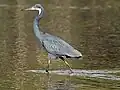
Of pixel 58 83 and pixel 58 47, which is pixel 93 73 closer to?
pixel 58 47

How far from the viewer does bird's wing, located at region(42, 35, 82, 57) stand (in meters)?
13.2

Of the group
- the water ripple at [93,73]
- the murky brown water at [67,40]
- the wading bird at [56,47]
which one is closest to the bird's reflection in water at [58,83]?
the murky brown water at [67,40]

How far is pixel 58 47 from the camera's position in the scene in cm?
1343

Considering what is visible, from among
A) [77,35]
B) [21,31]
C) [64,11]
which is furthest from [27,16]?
[77,35]

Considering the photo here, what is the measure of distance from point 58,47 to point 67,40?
6299 mm

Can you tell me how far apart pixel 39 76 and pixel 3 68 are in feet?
4.05

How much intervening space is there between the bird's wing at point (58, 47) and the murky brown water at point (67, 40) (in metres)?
0.49

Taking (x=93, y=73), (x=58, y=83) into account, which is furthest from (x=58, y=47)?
(x=58, y=83)

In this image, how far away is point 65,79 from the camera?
12750 mm

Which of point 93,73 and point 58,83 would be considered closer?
point 58,83

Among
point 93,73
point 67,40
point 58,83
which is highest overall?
point 67,40

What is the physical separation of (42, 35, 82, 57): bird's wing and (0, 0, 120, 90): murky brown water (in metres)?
0.49

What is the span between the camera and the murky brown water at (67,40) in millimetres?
12352

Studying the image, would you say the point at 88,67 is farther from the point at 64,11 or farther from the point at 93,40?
the point at 64,11
